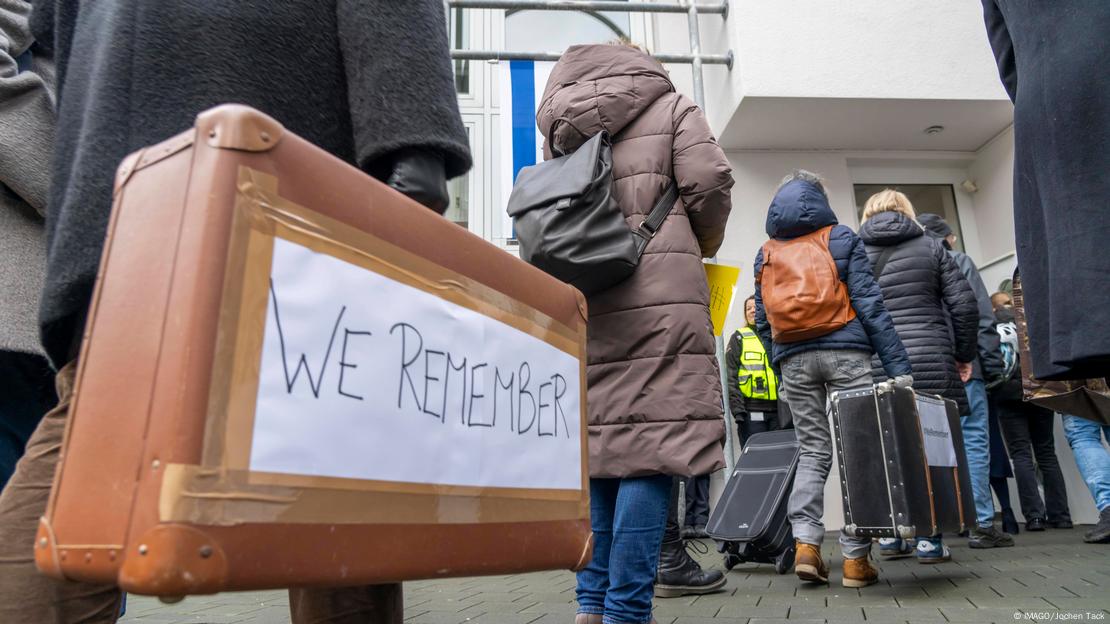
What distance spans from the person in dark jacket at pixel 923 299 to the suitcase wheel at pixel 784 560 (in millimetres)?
809

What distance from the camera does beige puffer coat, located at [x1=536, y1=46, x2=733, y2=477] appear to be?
102 inches

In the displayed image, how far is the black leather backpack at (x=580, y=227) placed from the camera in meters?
2.58

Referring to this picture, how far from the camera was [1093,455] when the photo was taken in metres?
5.37

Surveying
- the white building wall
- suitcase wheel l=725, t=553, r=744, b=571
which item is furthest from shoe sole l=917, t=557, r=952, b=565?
the white building wall

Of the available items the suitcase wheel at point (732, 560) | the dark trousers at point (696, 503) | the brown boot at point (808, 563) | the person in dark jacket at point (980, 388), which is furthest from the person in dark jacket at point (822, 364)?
the dark trousers at point (696, 503)

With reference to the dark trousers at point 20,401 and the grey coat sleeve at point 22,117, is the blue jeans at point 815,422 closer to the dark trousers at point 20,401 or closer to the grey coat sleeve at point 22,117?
the dark trousers at point 20,401

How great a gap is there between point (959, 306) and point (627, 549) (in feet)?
10.6

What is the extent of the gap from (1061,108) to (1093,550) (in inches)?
173

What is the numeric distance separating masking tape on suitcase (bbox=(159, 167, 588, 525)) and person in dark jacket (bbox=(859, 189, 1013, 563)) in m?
4.19

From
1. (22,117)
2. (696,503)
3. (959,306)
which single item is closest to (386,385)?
(22,117)

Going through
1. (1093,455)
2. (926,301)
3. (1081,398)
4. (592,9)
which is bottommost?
(1093,455)

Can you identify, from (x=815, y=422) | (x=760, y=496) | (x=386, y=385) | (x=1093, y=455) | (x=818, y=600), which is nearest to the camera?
(x=386, y=385)

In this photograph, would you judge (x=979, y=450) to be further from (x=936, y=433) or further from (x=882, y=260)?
(x=936, y=433)

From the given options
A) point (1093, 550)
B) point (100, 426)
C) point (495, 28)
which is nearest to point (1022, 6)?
point (100, 426)
